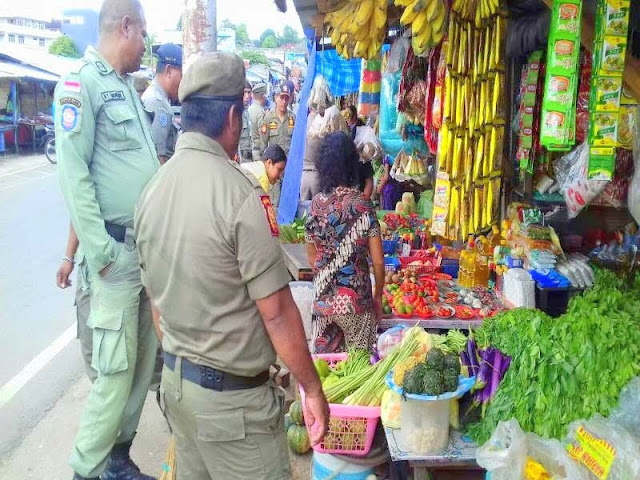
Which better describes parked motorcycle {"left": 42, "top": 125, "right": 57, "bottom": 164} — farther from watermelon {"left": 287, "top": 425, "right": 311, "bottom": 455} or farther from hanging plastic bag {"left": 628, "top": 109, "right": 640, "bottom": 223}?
hanging plastic bag {"left": 628, "top": 109, "right": 640, "bottom": 223}

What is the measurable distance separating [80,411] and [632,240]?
400 cm

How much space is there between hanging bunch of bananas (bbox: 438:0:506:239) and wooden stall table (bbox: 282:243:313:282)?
191 cm

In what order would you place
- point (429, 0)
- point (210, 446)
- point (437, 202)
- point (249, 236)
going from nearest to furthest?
point (249, 236), point (210, 446), point (429, 0), point (437, 202)

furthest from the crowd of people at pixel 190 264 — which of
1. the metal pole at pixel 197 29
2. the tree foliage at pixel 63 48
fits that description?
the tree foliage at pixel 63 48

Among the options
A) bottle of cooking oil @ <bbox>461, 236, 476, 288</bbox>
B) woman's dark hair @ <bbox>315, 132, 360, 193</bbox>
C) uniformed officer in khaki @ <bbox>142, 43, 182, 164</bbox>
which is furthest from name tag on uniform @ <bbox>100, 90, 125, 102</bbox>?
bottle of cooking oil @ <bbox>461, 236, 476, 288</bbox>

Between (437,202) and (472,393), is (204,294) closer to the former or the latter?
(472,393)

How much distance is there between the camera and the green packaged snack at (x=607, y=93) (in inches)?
109

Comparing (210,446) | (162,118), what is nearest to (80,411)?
(162,118)

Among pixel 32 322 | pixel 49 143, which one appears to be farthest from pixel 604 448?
pixel 49 143

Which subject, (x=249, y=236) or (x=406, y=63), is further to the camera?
(x=406, y=63)

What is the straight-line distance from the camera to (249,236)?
2.04 metres

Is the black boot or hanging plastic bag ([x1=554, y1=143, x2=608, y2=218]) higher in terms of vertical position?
hanging plastic bag ([x1=554, y1=143, x2=608, y2=218])

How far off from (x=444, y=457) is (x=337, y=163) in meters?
1.82

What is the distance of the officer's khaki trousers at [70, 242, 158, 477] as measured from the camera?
3180mm
